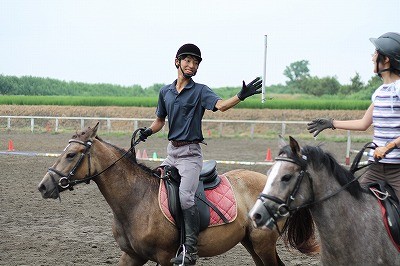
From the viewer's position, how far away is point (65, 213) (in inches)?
417

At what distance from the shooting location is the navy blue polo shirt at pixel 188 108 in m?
5.91

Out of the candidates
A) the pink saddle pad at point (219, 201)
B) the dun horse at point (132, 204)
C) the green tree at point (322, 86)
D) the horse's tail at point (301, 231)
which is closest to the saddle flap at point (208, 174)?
the pink saddle pad at point (219, 201)

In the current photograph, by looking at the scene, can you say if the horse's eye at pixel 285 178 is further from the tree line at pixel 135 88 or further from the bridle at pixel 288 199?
the tree line at pixel 135 88

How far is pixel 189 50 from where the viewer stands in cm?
595

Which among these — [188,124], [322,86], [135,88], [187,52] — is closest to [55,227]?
[188,124]

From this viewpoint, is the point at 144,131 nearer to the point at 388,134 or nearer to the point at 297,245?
the point at 297,245

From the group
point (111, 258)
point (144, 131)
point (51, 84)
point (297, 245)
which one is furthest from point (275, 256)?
point (51, 84)

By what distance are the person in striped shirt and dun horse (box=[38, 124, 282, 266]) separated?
1839 mm

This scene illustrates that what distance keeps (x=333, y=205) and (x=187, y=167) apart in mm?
1920

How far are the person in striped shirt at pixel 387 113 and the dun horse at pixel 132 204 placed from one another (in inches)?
72.4

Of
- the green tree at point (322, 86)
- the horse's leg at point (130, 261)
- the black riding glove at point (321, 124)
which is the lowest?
the horse's leg at point (130, 261)

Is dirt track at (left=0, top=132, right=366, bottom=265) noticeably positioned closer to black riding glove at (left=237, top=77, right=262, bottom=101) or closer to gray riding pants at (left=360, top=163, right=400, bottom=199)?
black riding glove at (left=237, top=77, right=262, bottom=101)

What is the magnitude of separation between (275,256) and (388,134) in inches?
90.2

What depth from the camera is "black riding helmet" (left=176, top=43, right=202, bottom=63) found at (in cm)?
595
